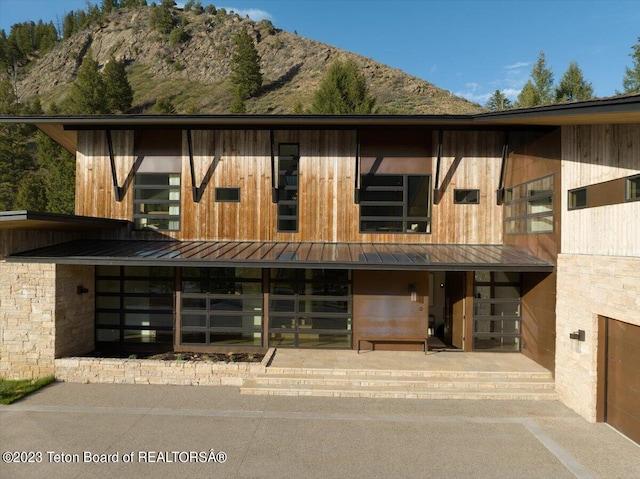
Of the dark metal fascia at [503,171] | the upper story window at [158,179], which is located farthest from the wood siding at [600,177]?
the upper story window at [158,179]

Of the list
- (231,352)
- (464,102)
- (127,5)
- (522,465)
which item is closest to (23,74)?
(127,5)

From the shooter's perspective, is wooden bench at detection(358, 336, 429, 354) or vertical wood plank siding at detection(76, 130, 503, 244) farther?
vertical wood plank siding at detection(76, 130, 503, 244)

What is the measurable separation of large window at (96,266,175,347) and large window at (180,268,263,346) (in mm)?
586

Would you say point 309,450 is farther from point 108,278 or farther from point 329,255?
point 108,278

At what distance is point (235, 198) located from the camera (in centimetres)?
1083

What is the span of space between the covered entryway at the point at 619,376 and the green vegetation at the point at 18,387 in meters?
12.9

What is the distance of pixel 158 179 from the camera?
1102 cm

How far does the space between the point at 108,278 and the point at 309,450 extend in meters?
8.46

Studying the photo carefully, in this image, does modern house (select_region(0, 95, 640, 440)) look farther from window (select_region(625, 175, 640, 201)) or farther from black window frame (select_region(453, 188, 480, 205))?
window (select_region(625, 175, 640, 201))

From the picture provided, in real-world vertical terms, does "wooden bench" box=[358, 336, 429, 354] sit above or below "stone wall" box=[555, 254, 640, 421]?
below

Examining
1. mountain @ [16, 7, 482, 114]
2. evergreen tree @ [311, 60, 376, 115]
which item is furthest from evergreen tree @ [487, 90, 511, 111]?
evergreen tree @ [311, 60, 376, 115]

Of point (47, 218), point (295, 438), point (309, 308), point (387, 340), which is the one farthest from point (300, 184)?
point (295, 438)

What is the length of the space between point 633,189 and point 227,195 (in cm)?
1014

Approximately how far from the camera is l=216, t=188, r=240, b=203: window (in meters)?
10.8
